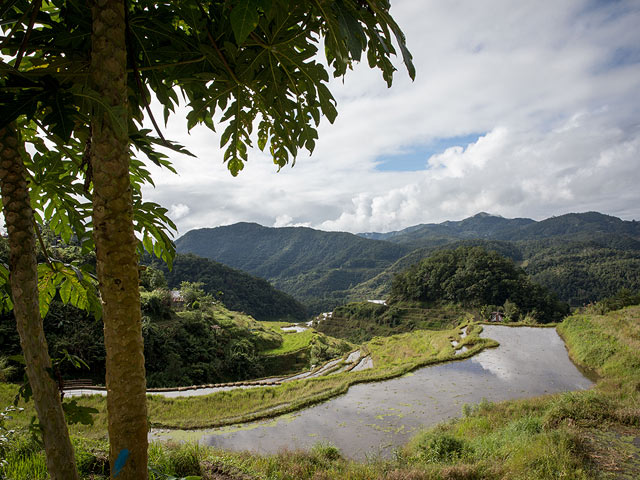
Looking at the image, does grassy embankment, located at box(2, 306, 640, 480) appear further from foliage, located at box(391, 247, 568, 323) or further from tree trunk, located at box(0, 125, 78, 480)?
foliage, located at box(391, 247, 568, 323)

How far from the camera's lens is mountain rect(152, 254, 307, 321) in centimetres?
5425

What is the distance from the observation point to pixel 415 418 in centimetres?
734

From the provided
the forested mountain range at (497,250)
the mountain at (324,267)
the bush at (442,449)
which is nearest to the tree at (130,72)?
the bush at (442,449)

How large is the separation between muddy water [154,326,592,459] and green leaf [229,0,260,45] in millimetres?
6397

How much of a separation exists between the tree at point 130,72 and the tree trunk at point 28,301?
0.18 metres

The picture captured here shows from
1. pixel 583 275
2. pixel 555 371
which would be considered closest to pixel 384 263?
pixel 583 275

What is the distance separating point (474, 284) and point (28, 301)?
171 ft

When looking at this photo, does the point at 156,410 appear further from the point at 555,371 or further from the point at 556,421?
the point at 555,371

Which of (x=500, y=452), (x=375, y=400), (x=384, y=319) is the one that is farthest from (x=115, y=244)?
(x=384, y=319)

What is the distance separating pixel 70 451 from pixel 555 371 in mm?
12938

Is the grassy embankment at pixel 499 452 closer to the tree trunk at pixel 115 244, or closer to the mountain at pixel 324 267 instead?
the tree trunk at pixel 115 244

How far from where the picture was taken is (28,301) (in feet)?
2.96

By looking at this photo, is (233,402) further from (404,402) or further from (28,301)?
(28,301)

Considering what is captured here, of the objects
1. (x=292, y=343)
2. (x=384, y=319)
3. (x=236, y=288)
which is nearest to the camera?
(x=292, y=343)
